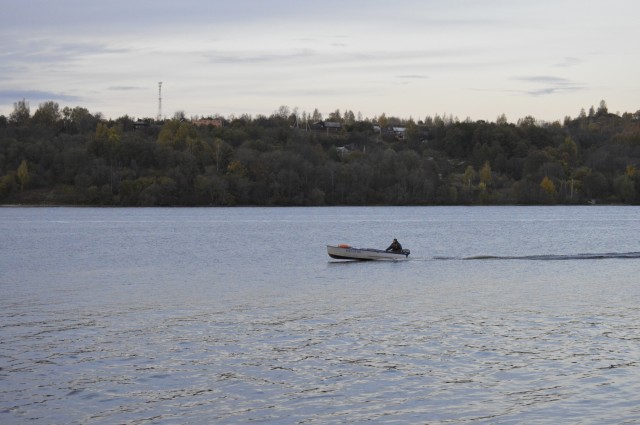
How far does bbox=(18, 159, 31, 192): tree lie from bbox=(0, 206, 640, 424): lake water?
396ft

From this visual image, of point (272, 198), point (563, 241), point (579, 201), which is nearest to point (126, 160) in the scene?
point (272, 198)

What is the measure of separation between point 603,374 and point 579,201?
183 metres

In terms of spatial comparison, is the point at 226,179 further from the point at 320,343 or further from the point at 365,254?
the point at 320,343

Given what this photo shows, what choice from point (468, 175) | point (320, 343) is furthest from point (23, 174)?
point (320, 343)

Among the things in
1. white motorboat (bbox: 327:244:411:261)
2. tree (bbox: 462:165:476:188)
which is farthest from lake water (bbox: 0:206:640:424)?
tree (bbox: 462:165:476:188)

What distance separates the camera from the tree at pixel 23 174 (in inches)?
6555

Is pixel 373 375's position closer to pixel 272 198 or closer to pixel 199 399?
pixel 199 399

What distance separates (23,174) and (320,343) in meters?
153

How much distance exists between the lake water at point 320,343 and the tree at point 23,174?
12061cm

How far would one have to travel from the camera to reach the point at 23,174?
167 m

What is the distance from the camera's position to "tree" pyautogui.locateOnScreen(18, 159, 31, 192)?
166 meters

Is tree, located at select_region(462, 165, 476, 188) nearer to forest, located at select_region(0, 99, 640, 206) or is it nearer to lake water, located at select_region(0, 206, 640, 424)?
forest, located at select_region(0, 99, 640, 206)

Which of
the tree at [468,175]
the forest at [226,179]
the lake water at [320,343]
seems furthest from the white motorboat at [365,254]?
the tree at [468,175]

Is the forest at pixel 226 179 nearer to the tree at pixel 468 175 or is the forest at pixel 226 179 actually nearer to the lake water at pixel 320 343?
the tree at pixel 468 175
